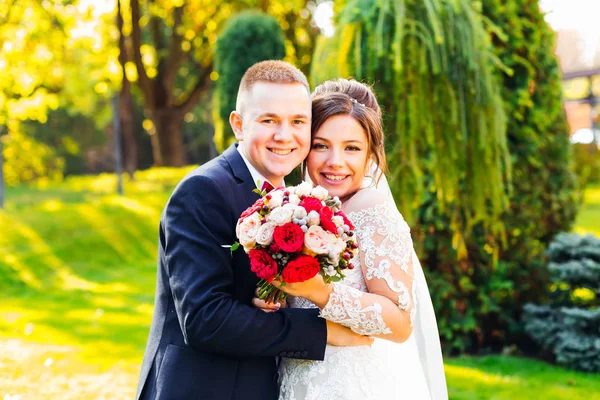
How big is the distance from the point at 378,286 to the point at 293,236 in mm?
649

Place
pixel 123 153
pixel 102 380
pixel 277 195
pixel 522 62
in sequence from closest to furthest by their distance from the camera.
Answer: pixel 277 195 → pixel 102 380 → pixel 522 62 → pixel 123 153

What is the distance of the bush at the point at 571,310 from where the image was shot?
5.97 meters

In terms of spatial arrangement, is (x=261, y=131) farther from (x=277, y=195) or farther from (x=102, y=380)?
(x=102, y=380)

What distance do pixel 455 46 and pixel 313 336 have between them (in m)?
2.96

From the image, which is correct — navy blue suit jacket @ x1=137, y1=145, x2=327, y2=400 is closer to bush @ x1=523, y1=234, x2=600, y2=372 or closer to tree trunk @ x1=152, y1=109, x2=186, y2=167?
bush @ x1=523, y1=234, x2=600, y2=372

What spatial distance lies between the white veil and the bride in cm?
26

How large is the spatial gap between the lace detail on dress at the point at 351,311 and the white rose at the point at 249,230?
0.48 metres

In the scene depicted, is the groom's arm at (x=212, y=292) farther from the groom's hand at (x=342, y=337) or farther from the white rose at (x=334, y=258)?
the white rose at (x=334, y=258)

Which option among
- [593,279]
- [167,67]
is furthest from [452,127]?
[167,67]

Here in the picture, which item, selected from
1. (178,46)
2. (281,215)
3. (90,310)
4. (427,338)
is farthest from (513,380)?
(178,46)

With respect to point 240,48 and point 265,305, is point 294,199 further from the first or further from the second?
point 240,48

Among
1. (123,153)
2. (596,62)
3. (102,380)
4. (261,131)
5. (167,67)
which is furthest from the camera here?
(123,153)

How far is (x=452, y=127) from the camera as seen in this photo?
16.3 ft

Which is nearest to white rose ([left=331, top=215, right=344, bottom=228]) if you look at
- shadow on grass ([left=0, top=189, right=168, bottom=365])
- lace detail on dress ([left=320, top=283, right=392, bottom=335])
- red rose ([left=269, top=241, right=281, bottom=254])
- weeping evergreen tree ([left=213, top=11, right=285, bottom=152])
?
red rose ([left=269, top=241, right=281, bottom=254])
